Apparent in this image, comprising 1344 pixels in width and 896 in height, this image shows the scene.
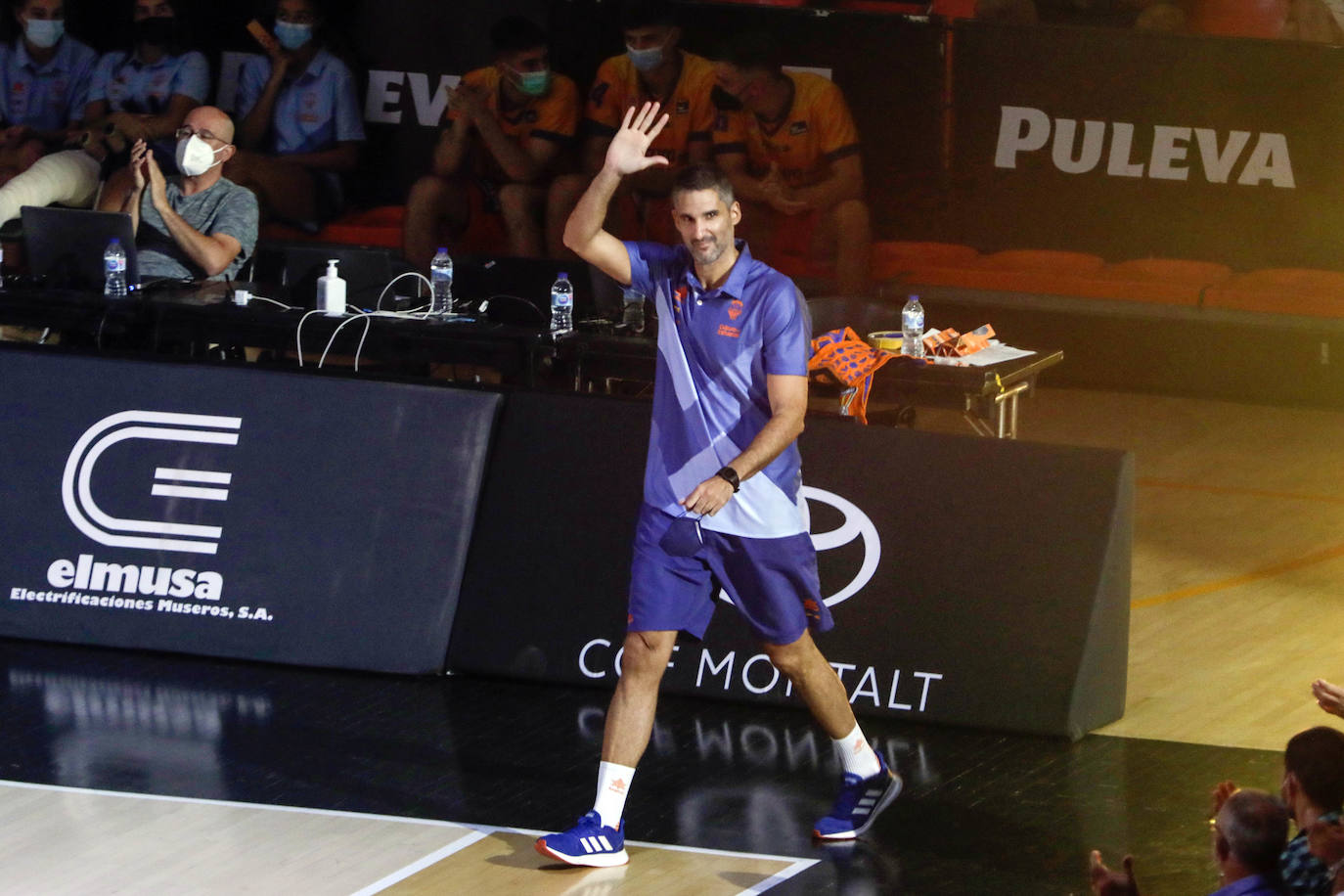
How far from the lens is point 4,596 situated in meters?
6.97

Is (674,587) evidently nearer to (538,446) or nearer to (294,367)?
(538,446)

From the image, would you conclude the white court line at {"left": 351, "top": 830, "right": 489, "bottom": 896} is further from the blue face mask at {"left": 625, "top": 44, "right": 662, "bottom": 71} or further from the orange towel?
the blue face mask at {"left": 625, "top": 44, "right": 662, "bottom": 71}

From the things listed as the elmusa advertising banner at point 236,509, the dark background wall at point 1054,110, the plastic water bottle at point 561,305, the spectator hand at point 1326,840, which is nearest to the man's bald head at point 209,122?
the plastic water bottle at point 561,305

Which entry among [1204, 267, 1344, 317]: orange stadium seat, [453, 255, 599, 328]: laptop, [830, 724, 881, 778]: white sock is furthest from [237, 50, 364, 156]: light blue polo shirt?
[830, 724, 881, 778]: white sock

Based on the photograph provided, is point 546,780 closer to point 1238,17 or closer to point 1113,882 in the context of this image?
point 1113,882

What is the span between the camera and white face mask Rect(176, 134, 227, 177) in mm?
9391

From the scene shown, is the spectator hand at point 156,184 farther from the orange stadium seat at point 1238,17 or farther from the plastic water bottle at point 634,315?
the orange stadium seat at point 1238,17

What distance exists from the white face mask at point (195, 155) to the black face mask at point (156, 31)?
3.96 meters

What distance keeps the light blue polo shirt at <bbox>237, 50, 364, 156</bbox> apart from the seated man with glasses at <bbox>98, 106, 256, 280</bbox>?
11.2 ft

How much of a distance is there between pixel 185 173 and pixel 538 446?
365cm

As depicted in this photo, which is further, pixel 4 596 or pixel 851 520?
pixel 4 596

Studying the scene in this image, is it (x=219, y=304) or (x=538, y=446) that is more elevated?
(x=219, y=304)

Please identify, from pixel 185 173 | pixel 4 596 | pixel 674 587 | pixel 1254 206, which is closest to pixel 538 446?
pixel 674 587

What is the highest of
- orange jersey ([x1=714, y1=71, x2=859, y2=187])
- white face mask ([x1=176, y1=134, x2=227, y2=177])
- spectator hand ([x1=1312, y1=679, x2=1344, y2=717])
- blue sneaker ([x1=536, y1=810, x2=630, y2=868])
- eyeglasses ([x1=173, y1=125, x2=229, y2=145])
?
orange jersey ([x1=714, y1=71, x2=859, y2=187])
